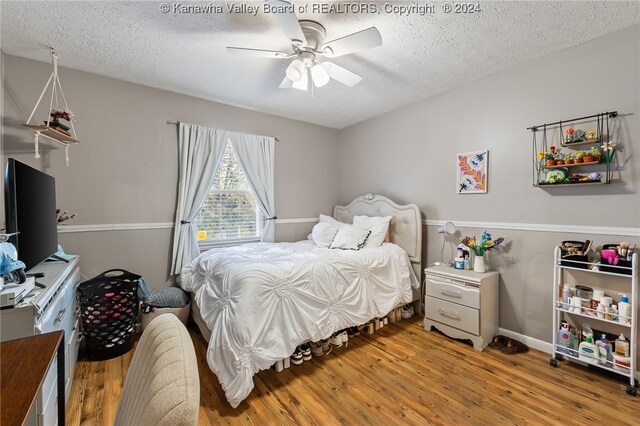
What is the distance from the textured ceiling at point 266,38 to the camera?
184 cm

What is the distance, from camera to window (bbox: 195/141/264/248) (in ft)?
11.2

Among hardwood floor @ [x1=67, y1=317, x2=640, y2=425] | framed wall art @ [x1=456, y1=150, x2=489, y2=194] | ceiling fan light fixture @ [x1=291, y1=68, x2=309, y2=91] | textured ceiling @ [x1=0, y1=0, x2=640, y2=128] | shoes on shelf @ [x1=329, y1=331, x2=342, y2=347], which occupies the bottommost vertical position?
hardwood floor @ [x1=67, y1=317, x2=640, y2=425]

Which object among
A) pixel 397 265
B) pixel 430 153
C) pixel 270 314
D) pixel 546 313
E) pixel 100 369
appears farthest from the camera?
A: pixel 430 153

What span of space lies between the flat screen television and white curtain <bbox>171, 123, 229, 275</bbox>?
1158mm

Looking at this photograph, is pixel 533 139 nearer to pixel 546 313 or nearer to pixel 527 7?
pixel 527 7

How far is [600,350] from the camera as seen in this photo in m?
2.02

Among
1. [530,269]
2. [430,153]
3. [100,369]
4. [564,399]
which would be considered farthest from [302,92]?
[564,399]

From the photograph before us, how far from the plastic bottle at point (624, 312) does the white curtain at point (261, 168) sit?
132 inches

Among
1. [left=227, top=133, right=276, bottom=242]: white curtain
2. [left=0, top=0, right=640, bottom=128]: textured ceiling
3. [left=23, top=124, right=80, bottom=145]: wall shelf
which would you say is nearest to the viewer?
[left=0, top=0, right=640, bottom=128]: textured ceiling

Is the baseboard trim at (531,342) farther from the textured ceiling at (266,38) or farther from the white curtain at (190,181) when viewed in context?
the white curtain at (190,181)

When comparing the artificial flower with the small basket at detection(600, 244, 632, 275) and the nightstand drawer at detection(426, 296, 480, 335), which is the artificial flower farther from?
the small basket at detection(600, 244, 632, 275)

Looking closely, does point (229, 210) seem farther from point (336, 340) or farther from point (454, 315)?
point (454, 315)

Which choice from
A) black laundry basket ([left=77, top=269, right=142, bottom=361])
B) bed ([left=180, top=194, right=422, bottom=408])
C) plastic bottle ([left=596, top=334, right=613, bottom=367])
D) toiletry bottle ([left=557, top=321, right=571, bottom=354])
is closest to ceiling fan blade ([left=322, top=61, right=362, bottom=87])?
bed ([left=180, top=194, right=422, bottom=408])

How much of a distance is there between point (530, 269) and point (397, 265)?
1184 mm
